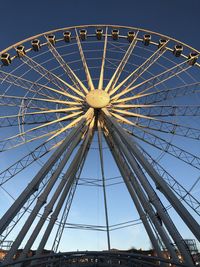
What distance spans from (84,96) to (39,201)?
791cm

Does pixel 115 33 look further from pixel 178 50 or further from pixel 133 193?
pixel 133 193

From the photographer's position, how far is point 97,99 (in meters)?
18.3

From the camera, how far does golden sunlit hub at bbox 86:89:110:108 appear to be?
18109mm

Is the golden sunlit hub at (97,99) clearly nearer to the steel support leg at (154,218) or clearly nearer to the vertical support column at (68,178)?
the vertical support column at (68,178)

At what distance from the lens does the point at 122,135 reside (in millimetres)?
15492

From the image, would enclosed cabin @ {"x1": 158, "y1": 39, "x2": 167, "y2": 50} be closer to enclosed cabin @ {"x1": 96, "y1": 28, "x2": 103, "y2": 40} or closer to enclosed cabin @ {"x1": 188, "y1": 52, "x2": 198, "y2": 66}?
enclosed cabin @ {"x1": 188, "y1": 52, "x2": 198, "y2": 66}

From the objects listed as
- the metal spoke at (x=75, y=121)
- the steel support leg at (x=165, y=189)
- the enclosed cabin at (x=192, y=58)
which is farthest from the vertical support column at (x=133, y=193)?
the enclosed cabin at (x=192, y=58)

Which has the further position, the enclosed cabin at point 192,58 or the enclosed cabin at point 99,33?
the enclosed cabin at point 99,33

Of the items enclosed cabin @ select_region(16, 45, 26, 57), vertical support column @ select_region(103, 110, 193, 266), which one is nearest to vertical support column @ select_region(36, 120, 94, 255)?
vertical support column @ select_region(103, 110, 193, 266)

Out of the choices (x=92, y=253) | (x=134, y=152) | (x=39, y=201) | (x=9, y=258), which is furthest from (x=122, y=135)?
(x=9, y=258)

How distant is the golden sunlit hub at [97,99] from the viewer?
18109mm

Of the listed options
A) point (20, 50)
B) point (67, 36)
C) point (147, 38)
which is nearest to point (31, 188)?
point (20, 50)

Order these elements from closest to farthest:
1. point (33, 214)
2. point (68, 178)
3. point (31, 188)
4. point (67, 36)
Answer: point (33, 214) < point (31, 188) < point (68, 178) < point (67, 36)

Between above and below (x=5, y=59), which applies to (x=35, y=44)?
above
